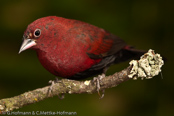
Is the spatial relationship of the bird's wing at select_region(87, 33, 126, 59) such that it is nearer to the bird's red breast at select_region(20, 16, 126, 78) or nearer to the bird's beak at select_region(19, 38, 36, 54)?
the bird's red breast at select_region(20, 16, 126, 78)

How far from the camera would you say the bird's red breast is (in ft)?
11.2

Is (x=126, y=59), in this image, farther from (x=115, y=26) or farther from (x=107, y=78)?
(x=107, y=78)

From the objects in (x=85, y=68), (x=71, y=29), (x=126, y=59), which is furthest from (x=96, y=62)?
(x=126, y=59)

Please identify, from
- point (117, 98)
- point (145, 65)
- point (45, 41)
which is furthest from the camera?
point (117, 98)

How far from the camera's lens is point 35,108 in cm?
391

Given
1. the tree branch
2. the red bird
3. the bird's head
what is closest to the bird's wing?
the red bird

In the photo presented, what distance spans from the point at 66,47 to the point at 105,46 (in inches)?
25.2

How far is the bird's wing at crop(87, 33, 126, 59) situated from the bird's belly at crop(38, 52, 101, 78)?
0.15 metres

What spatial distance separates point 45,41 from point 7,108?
2.67 ft

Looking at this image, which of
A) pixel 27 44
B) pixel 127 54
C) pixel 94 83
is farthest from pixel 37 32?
pixel 127 54

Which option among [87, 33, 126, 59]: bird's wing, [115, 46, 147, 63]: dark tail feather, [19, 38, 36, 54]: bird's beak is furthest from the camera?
[115, 46, 147, 63]: dark tail feather

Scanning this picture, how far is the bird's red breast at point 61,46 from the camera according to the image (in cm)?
341

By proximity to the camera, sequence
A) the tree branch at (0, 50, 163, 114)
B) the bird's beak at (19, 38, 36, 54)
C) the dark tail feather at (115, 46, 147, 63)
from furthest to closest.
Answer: the dark tail feather at (115, 46, 147, 63) → the bird's beak at (19, 38, 36, 54) → the tree branch at (0, 50, 163, 114)

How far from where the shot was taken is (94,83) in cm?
318
